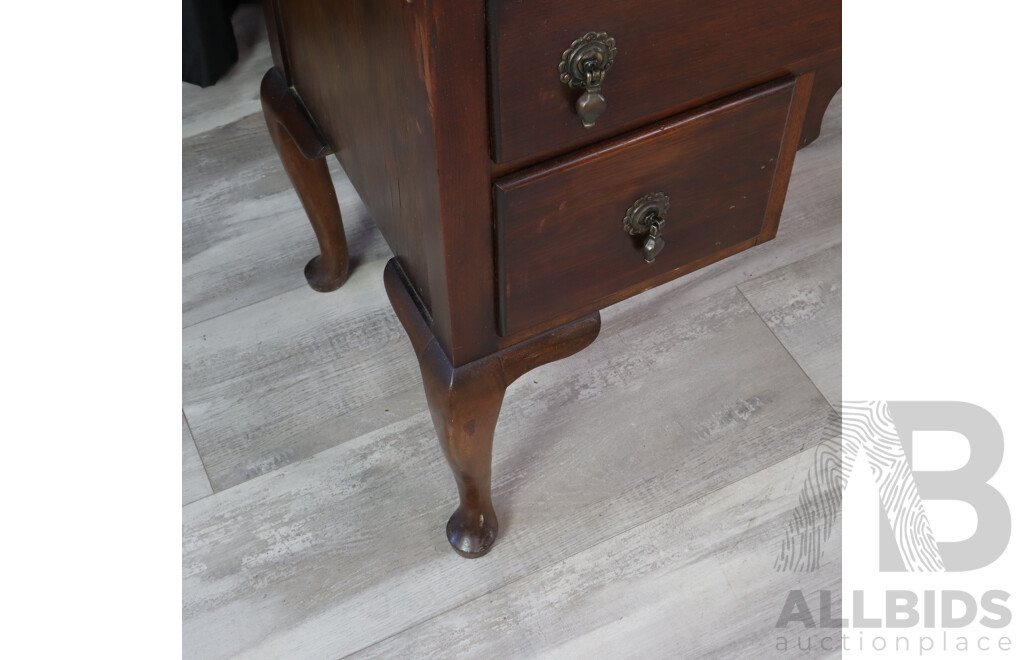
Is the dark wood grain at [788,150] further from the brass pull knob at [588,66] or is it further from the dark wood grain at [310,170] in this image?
the dark wood grain at [310,170]

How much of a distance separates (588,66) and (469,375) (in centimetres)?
27

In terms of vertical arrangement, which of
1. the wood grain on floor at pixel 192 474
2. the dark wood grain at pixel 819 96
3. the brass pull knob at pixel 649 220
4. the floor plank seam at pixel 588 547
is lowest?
the floor plank seam at pixel 588 547

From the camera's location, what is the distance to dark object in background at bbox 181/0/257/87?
1.33m

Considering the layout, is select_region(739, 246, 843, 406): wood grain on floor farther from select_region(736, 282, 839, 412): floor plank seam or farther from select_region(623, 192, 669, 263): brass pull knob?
select_region(623, 192, 669, 263): brass pull knob

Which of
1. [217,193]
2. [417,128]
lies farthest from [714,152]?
[217,193]

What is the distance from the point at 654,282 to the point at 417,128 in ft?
0.87

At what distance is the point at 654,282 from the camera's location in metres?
0.82

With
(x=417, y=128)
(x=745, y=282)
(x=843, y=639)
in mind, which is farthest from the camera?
(x=745, y=282)

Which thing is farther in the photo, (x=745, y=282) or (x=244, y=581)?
→ (x=745, y=282)

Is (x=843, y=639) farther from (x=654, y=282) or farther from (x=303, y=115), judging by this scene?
(x=303, y=115)

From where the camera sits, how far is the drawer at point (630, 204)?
691mm

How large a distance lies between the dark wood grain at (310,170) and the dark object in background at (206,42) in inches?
13.3

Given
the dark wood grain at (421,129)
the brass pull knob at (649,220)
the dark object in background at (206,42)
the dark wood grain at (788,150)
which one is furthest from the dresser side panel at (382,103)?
the dark object in background at (206,42)

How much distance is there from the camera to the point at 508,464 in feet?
3.45
